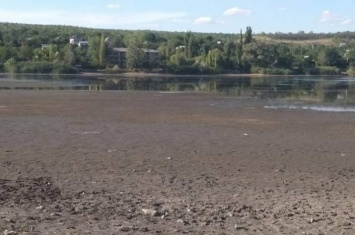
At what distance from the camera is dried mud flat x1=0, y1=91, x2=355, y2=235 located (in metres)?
10.0

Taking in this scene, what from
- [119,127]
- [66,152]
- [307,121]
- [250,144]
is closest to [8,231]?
[66,152]

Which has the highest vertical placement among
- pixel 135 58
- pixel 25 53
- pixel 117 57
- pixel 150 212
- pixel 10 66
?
pixel 150 212

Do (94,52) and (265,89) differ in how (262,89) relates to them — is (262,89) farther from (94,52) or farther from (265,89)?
(94,52)

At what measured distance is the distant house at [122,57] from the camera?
132812 mm

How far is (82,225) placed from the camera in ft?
31.8

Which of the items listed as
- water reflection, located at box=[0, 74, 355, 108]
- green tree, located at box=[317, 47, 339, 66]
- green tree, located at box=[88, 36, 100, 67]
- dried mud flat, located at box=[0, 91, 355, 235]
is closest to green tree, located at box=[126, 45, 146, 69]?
green tree, located at box=[88, 36, 100, 67]

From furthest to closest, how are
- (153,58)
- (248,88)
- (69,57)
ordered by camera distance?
(153,58) < (69,57) < (248,88)

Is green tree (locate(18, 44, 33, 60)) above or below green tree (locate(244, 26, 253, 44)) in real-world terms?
below

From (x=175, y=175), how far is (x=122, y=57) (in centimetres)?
12574

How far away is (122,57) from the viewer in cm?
13900

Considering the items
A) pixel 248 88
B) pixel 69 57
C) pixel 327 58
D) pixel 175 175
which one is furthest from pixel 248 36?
pixel 175 175

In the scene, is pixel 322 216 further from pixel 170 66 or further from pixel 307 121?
pixel 170 66

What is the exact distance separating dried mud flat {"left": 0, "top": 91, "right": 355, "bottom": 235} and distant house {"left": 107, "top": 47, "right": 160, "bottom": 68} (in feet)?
344

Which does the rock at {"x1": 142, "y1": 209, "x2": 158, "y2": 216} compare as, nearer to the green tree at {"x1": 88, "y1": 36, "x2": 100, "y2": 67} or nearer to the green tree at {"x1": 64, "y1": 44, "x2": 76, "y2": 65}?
the green tree at {"x1": 64, "y1": 44, "x2": 76, "y2": 65}
